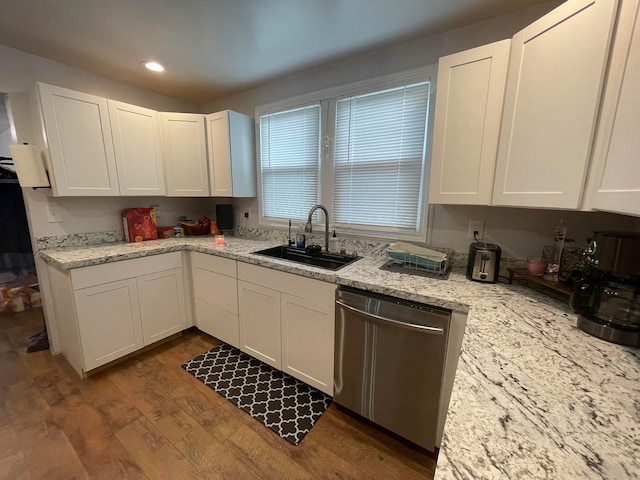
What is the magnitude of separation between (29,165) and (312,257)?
7.42 feet

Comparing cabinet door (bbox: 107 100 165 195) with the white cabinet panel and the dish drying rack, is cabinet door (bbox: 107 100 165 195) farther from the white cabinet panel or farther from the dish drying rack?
the dish drying rack

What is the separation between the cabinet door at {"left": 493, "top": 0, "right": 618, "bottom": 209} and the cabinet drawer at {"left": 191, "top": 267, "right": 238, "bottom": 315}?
2.02 meters

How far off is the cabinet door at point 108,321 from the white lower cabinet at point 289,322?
916 millimetres

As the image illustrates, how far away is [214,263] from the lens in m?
2.24

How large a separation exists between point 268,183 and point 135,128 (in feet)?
4.26

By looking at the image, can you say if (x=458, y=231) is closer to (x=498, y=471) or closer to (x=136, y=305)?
(x=498, y=471)

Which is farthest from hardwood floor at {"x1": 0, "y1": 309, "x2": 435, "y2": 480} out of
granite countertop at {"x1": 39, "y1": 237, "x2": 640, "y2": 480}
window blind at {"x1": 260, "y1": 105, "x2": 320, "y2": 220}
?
window blind at {"x1": 260, "y1": 105, "x2": 320, "y2": 220}

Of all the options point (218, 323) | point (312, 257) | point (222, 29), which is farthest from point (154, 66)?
point (218, 323)

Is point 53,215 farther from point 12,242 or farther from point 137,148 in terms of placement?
point 12,242

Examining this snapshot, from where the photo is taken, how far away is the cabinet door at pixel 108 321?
1874mm

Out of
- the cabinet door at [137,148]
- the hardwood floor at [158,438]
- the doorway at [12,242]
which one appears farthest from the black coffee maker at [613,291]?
the doorway at [12,242]

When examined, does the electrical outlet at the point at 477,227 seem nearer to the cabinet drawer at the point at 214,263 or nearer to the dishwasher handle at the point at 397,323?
the dishwasher handle at the point at 397,323

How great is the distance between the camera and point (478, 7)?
4.64ft

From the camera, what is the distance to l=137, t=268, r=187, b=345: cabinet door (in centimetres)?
220
